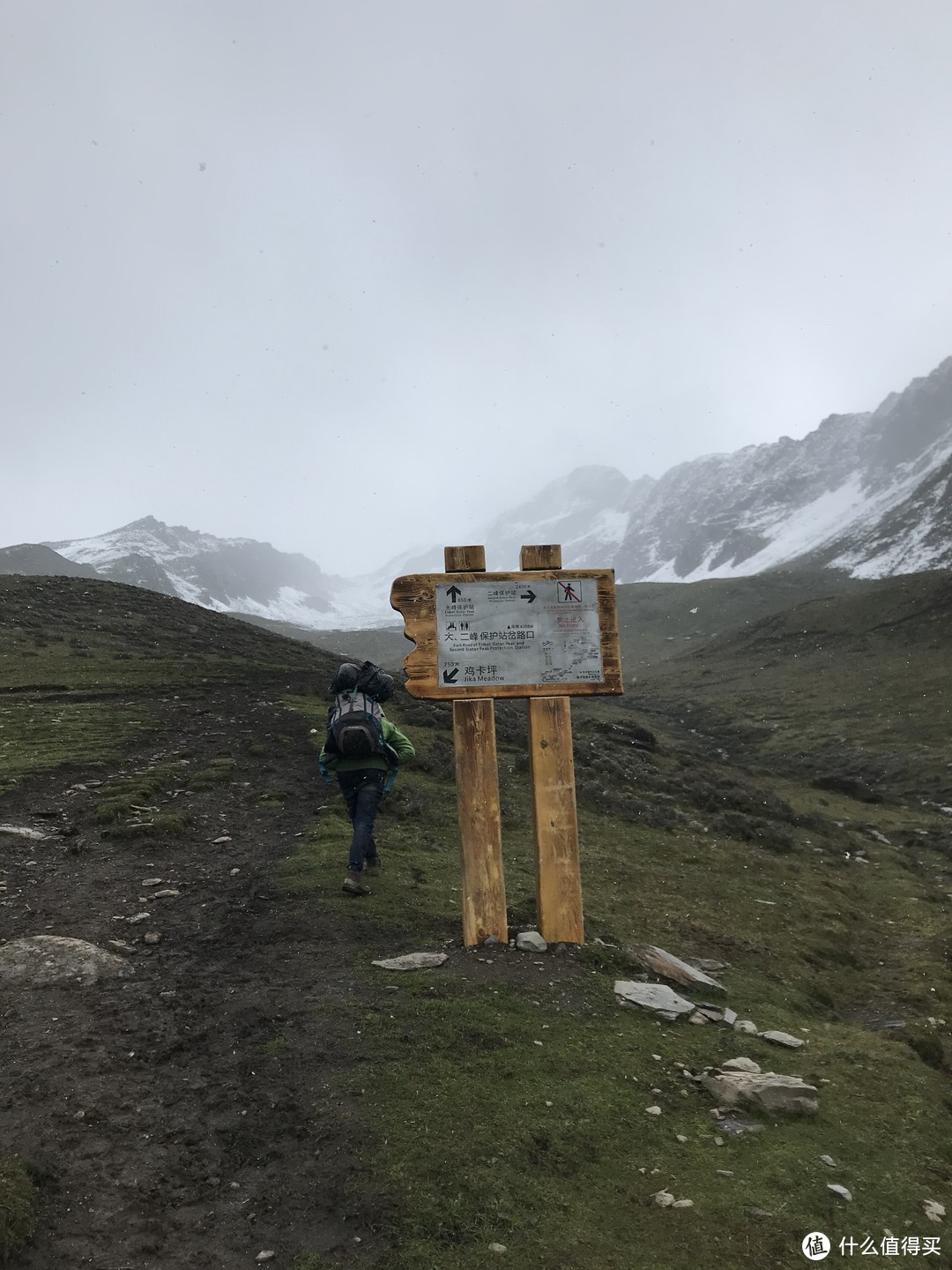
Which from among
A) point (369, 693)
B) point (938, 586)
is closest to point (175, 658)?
point (369, 693)

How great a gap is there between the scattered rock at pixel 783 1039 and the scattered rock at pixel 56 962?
6760mm

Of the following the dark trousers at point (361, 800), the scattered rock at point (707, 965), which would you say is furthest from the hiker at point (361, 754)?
the scattered rock at point (707, 965)

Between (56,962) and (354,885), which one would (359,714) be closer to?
(354,885)

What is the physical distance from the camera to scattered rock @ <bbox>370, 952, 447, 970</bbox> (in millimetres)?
8156

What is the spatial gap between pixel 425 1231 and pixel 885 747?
37980 mm

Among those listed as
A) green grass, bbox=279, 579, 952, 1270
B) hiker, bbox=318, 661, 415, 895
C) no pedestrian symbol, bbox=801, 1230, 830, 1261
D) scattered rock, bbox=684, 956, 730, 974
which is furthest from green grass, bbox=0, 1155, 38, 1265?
scattered rock, bbox=684, 956, 730, 974

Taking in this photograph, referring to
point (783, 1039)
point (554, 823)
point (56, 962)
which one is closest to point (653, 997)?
point (783, 1039)

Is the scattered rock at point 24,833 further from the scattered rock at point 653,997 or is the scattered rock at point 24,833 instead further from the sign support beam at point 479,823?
the scattered rock at point 653,997

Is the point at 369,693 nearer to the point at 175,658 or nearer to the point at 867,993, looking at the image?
the point at 867,993

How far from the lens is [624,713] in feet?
168

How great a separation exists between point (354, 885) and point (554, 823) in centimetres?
302

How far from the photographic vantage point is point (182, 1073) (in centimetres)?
600

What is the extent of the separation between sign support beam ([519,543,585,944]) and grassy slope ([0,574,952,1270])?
465 millimetres

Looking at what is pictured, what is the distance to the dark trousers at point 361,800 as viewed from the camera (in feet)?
33.7
